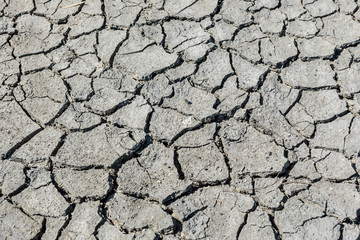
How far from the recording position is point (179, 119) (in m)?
3.21

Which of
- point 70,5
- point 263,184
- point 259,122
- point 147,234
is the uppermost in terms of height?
point 70,5

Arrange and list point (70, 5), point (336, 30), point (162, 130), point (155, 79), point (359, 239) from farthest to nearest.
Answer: point (70, 5) < point (336, 30) < point (155, 79) < point (162, 130) < point (359, 239)

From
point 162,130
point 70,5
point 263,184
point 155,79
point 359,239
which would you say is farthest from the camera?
point 70,5

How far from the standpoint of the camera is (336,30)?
3.72 meters

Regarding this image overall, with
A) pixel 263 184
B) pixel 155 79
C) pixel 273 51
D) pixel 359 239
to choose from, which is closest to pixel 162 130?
pixel 155 79

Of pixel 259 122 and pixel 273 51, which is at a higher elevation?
pixel 273 51

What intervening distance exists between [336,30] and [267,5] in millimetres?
558

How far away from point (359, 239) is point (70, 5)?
106 inches

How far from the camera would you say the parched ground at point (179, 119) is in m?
2.77

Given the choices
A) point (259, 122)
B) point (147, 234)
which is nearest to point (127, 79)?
point (259, 122)

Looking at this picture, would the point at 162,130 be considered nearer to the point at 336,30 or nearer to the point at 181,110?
the point at 181,110

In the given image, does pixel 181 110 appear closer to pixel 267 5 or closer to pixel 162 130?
pixel 162 130

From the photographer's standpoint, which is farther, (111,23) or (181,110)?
(111,23)

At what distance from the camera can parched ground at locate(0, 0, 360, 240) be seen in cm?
277
